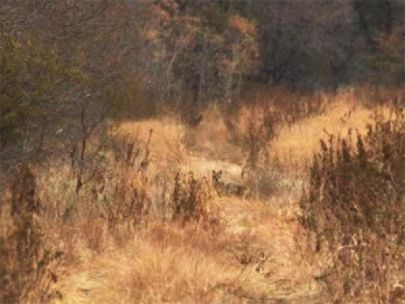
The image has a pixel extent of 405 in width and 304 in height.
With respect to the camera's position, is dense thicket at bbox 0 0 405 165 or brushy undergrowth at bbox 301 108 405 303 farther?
dense thicket at bbox 0 0 405 165

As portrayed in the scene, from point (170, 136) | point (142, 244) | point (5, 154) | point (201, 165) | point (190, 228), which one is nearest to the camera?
point (142, 244)

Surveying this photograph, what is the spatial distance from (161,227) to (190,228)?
21cm

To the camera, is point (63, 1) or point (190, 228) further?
point (63, 1)

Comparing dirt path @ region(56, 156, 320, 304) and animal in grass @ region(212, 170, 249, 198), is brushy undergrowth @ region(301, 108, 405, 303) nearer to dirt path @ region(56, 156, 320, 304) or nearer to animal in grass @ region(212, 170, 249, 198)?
dirt path @ region(56, 156, 320, 304)

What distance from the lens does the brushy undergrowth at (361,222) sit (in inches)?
168

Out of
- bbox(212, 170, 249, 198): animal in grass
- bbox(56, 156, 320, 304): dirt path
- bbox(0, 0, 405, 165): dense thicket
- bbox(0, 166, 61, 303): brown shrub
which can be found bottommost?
bbox(56, 156, 320, 304): dirt path

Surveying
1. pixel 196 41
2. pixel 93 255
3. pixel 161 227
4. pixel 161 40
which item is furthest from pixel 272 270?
pixel 196 41

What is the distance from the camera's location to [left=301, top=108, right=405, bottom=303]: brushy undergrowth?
4262 millimetres

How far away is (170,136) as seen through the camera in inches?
421

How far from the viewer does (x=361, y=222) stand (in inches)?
183

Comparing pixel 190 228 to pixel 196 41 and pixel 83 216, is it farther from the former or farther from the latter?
pixel 196 41

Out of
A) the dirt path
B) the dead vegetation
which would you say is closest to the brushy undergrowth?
the dead vegetation

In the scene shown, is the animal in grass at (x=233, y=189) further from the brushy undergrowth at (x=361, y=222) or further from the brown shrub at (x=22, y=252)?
the brown shrub at (x=22, y=252)

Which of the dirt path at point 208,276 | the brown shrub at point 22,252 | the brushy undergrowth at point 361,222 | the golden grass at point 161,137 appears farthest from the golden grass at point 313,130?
the brown shrub at point 22,252
